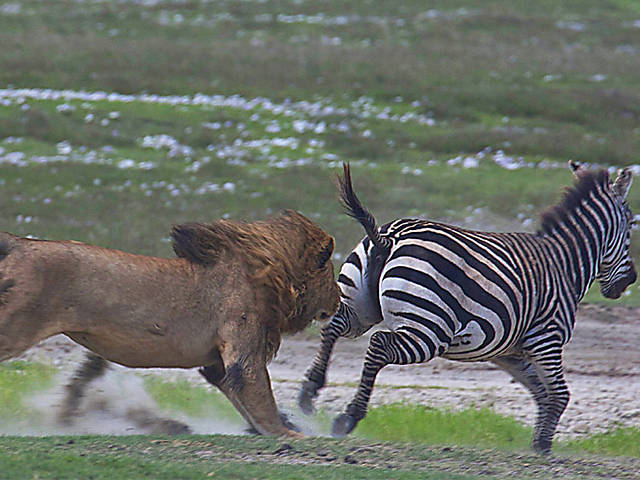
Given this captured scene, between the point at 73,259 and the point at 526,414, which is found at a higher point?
the point at 73,259

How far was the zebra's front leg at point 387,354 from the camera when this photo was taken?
23.8ft

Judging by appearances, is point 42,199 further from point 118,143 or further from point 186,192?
point 118,143

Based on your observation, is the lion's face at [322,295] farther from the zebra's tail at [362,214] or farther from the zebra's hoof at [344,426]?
the zebra's hoof at [344,426]

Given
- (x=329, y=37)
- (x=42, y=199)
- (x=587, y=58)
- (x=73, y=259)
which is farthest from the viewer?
(x=329, y=37)

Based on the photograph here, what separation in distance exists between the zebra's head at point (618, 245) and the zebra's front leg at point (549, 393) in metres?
1.34

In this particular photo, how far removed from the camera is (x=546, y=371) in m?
7.79

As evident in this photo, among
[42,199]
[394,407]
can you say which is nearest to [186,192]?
[42,199]

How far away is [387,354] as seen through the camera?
729 centimetres

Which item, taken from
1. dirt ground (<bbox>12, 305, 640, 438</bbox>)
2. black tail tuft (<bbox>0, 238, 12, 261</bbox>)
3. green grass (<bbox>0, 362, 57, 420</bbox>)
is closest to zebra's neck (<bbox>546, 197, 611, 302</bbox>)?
dirt ground (<bbox>12, 305, 640, 438</bbox>)

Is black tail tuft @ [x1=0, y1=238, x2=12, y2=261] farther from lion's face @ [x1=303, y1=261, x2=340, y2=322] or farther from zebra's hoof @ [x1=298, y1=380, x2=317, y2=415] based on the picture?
zebra's hoof @ [x1=298, y1=380, x2=317, y2=415]

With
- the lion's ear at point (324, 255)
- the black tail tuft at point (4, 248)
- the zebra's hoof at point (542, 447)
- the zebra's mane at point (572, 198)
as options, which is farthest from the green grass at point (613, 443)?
the black tail tuft at point (4, 248)

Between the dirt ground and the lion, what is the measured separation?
1769mm

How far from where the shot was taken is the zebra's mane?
8422 millimetres

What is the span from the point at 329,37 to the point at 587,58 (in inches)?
365
